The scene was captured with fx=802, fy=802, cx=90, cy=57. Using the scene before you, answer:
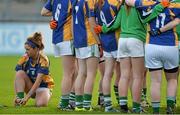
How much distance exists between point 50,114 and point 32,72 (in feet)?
6.85

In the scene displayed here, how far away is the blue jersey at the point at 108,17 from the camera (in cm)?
1221

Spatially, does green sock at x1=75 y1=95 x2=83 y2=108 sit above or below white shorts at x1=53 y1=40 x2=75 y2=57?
below

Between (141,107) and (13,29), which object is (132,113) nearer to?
(141,107)

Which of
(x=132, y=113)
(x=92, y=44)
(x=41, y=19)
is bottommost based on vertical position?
(x=132, y=113)

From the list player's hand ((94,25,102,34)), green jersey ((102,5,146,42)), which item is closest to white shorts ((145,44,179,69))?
green jersey ((102,5,146,42))

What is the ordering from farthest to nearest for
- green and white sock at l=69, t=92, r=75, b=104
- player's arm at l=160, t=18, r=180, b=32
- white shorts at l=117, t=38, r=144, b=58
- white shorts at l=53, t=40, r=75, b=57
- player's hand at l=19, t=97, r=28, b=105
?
player's hand at l=19, t=97, r=28, b=105 < green and white sock at l=69, t=92, r=75, b=104 < white shorts at l=53, t=40, r=75, b=57 < white shorts at l=117, t=38, r=144, b=58 < player's arm at l=160, t=18, r=180, b=32

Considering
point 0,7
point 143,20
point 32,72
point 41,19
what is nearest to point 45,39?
point 41,19

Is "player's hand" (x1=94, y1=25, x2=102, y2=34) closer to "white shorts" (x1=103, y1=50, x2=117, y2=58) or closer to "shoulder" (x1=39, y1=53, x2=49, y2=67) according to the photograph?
"white shorts" (x1=103, y1=50, x2=117, y2=58)

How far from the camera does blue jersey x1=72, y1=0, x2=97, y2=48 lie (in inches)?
485

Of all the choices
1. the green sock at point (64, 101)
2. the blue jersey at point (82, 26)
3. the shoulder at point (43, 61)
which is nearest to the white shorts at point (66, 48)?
the blue jersey at point (82, 26)

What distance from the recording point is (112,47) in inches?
483

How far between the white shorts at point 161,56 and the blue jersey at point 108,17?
0.91 metres

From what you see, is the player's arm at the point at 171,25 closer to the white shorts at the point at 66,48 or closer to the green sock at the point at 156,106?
the green sock at the point at 156,106

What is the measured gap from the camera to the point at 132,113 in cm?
1163
